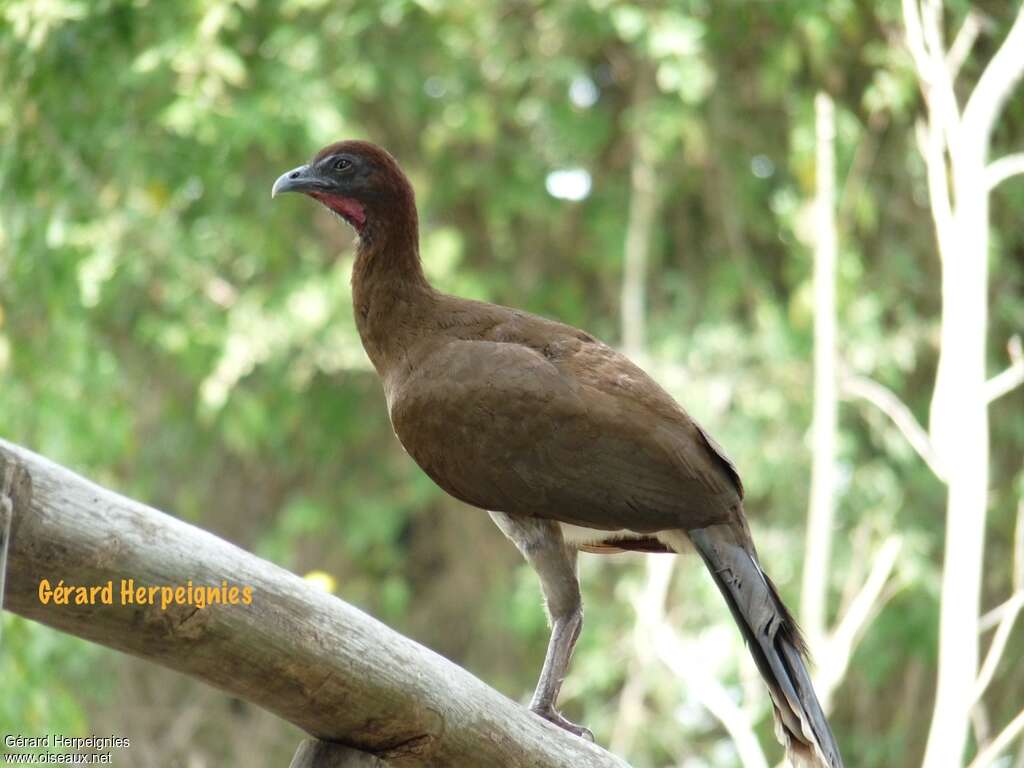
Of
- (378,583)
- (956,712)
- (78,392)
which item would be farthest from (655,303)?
(956,712)

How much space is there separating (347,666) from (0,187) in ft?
13.5

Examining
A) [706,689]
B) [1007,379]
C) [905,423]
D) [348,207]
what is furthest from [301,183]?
[1007,379]

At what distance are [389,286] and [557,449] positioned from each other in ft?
2.09

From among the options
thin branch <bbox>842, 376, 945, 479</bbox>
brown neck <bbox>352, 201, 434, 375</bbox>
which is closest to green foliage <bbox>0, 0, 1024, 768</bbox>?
thin branch <bbox>842, 376, 945, 479</bbox>

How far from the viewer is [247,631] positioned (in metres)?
2.35

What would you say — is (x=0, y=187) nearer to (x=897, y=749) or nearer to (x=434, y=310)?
(x=434, y=310)

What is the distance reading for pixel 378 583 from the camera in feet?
27.8

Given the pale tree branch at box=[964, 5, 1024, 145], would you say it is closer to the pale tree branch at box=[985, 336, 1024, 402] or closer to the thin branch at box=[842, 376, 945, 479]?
the pale tree branch at box=[985, 336, 1024, 402]

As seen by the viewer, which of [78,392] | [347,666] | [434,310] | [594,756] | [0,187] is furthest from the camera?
[78,392]

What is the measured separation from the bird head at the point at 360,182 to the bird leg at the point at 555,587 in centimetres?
82

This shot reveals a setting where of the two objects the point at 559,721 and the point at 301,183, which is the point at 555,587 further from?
the point at 301,183

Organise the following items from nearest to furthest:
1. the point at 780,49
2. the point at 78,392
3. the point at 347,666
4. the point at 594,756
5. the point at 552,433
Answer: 1. the point at 347,666
2. the point at 594,756
3. the point at 552,433
4. the point at 78,392
5. the point at 780,49

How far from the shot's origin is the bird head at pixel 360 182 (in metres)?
3.71

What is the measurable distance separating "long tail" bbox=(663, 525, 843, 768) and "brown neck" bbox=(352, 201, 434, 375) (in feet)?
2.78
